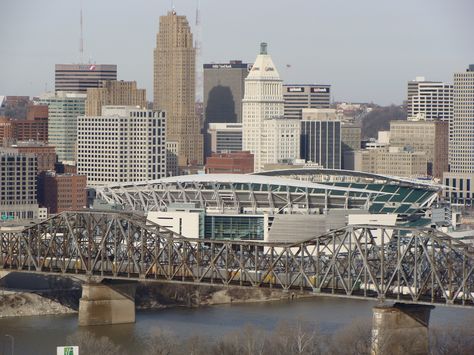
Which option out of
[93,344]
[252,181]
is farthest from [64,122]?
[93,344]

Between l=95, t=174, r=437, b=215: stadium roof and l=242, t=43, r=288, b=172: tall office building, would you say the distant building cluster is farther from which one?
l=95, t=174, r=437, b=215: stadium roof

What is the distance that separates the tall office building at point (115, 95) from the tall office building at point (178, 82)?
835 centimetres

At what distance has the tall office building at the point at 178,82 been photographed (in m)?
188

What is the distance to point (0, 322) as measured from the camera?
77.6 metres

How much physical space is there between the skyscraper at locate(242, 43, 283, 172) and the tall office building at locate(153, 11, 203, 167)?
26.5ft

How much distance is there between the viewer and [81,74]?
195 m

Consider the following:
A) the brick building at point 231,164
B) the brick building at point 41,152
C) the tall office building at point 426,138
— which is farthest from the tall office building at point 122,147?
the tall office building at point 426,138

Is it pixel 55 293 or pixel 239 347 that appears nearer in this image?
pixel 239 347

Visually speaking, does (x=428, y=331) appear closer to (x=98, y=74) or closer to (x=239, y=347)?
(x=239, y=347)

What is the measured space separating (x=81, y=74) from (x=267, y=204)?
88.7 metres

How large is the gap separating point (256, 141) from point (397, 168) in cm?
1369

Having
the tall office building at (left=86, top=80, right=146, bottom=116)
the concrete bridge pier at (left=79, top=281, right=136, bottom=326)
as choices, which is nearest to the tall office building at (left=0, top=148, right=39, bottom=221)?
the tall office building at (left=86, top=80, right=146, bottom=116)

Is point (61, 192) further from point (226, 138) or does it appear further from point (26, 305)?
point (226, 138)

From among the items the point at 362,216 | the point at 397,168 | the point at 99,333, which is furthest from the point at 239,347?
the point at 397,168
